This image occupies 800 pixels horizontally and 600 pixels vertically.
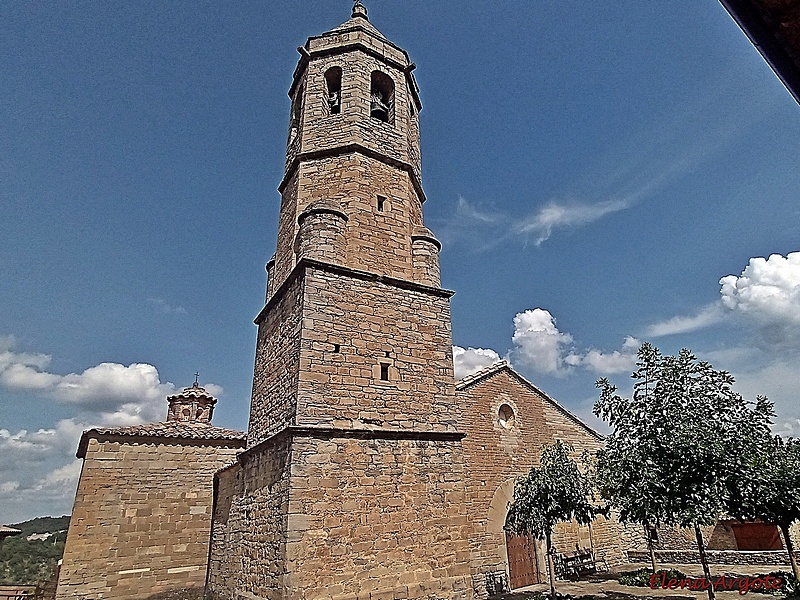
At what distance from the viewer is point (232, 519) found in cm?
1046

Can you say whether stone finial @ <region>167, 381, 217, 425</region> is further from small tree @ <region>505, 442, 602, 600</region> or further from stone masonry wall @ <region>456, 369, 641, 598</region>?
small tree @ <region>505, 442, 602, 600</region>

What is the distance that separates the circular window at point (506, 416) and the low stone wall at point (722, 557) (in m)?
7.95

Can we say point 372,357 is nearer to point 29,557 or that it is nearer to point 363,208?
point 363,208

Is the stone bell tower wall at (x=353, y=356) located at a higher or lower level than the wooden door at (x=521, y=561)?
higher

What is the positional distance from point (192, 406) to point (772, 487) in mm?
21107

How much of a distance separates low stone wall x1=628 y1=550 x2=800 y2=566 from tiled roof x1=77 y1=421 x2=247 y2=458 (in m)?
15.8

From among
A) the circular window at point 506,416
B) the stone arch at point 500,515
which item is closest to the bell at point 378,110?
the circular window at point 506,416

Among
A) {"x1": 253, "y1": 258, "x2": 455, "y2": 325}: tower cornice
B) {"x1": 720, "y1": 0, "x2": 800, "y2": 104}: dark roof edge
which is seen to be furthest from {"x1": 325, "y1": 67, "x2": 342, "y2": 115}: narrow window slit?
{"x1": 720, "y1": 0, "x2": 800, "y2": 104}: dark roof edge

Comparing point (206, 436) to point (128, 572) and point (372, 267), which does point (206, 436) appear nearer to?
point (128, 572)

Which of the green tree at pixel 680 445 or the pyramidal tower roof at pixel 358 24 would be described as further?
the pyramidal tower roof at pixel 358 24

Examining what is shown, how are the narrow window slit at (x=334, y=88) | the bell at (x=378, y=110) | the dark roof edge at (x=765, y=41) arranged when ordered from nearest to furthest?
1. the dark roof edge at (x=765, y=41)
2. the bell at (x=378, y=110)
3. the narrow window slit at (x=334, y=88)

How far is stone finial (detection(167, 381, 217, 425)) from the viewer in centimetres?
2123

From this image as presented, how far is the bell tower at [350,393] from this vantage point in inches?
316

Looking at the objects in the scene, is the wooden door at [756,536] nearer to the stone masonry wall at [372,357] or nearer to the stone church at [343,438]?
the stone church at [343,438]
